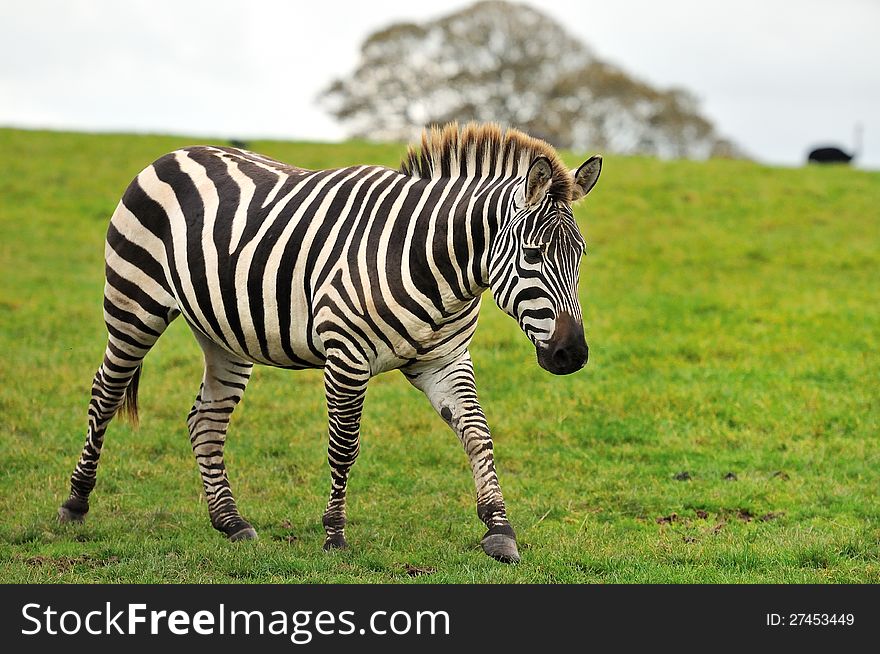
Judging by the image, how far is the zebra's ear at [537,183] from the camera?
6.41 meters

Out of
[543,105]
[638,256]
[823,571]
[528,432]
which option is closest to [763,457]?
[528,432]

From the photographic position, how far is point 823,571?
693 cm

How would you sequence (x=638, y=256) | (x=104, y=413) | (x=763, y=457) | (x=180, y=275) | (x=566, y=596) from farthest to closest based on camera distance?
(x=638, y=256) < (x=763, y=457) < (x=104, y=413) < (x=180, y=275) < (x=566, y=596)

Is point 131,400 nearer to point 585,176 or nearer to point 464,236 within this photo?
point 464,236

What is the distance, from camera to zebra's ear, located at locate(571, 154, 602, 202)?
6.70 m

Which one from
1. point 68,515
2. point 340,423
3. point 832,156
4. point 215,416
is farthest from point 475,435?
point 832,156

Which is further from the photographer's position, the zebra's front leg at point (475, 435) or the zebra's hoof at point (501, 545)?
the zebra's front leg at point (475, 435)

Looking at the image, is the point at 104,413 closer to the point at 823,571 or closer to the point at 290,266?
the point at 290,266

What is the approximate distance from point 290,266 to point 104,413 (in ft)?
6.98

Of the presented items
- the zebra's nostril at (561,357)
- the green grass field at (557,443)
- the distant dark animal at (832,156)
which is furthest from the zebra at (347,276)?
the distant dark animal at (832,156)

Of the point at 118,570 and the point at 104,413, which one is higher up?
the point at 104,413

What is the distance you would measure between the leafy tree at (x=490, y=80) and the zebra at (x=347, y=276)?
3229cm

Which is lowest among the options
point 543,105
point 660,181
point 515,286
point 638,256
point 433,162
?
point 515,286

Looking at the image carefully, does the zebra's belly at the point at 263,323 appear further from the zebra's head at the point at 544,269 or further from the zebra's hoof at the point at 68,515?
the zebra's hoof at the point at 68,515
